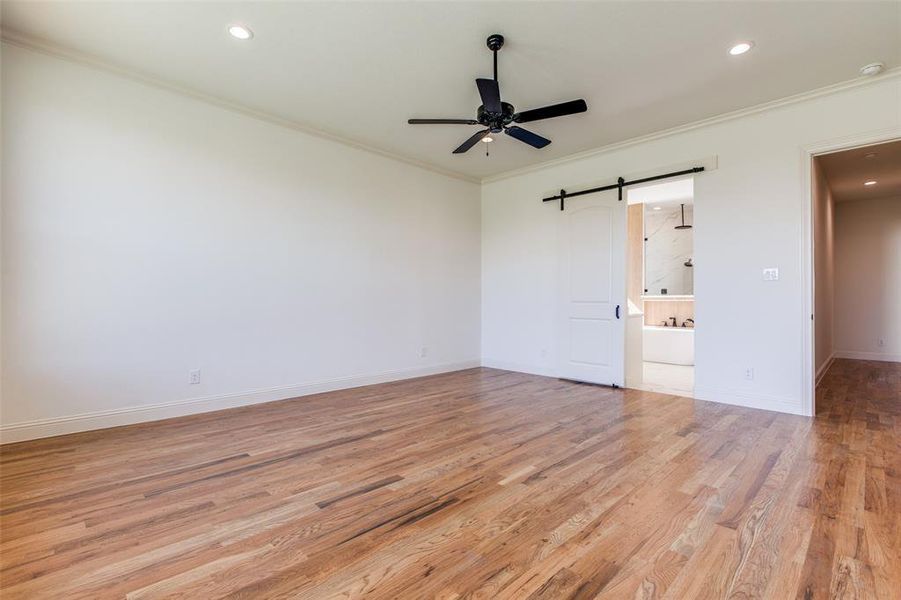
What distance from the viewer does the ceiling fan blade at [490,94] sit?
110 inches

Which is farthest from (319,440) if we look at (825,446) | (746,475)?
(825,446)

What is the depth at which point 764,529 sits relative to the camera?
1913 mm

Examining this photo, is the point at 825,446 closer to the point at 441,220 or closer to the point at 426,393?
the point at 426,393

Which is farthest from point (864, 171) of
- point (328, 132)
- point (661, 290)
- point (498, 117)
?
point (328, 132)

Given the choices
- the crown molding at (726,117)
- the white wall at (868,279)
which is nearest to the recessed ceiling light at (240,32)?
the crown molding at (726,117)

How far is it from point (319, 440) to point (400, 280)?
2687mm

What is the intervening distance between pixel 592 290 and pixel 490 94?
3071mm

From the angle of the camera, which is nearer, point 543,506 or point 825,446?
point 543,506

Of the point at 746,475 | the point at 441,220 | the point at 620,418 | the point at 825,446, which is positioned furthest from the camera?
the point at 441,220

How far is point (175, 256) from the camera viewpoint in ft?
12.1

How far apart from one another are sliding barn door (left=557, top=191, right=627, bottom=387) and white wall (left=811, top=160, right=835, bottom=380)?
1983mm

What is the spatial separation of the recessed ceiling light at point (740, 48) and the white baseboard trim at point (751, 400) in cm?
301

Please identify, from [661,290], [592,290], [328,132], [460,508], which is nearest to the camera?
[460,508]

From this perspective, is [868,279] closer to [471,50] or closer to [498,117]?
[498,117]
